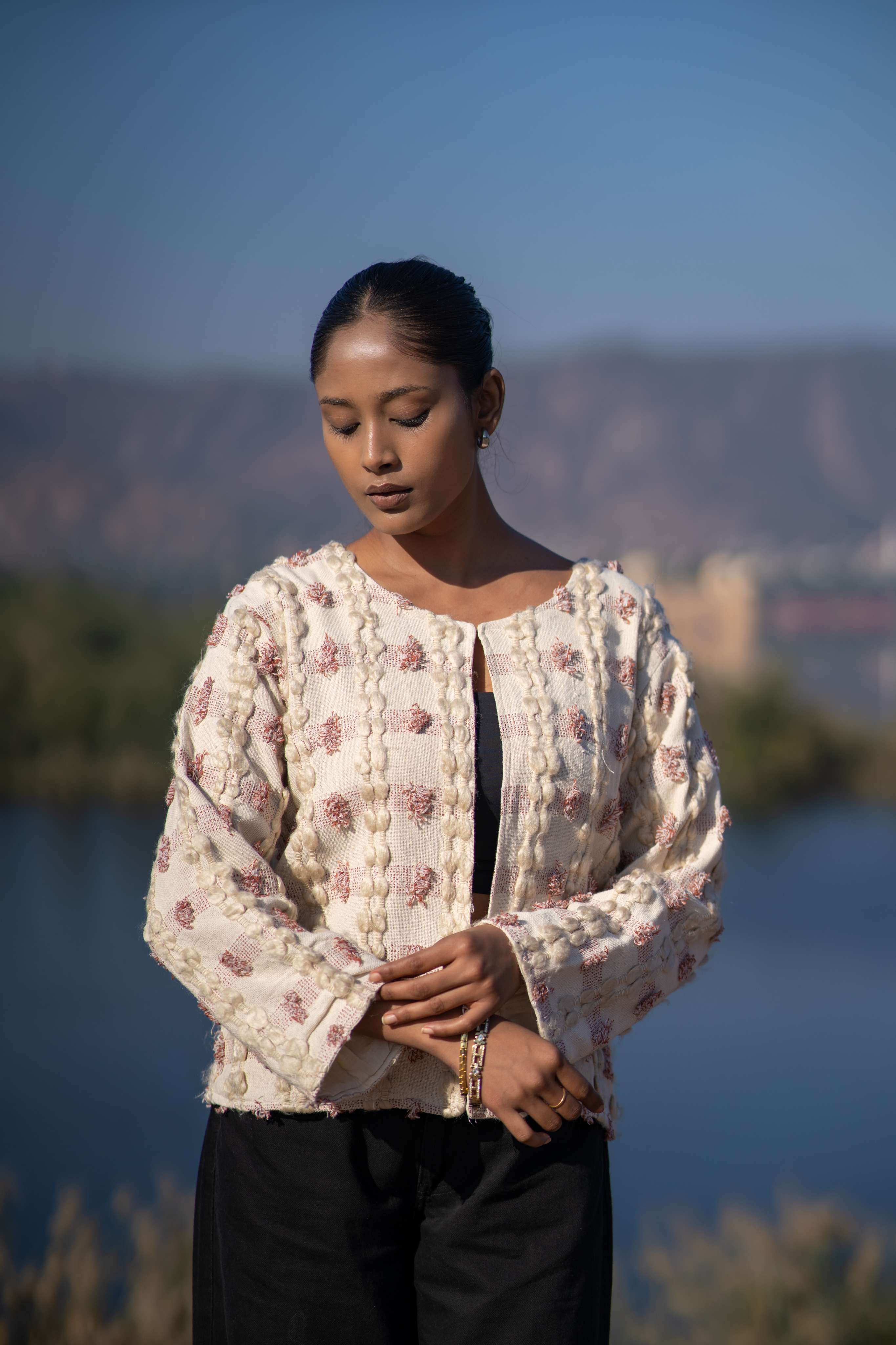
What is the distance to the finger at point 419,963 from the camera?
101 centimetres

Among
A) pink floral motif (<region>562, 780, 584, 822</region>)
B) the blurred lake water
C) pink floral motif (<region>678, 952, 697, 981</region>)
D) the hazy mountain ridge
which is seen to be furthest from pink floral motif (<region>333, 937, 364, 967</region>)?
the hazy mountain ridge

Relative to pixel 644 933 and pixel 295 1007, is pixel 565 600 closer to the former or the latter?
pixel 644 933

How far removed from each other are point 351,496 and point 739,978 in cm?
283

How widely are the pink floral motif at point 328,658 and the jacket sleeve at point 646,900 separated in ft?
0.84

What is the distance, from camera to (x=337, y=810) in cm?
108

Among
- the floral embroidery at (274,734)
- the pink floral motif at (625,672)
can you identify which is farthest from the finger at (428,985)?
the pink floral motif at (625,672)

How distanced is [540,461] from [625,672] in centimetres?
328

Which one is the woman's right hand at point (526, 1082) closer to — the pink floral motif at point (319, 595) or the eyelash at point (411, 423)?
the pink floral motif at point (319, 595)

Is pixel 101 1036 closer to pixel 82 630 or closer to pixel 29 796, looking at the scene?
pixel 29 796

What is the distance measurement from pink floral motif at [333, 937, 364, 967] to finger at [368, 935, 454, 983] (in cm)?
2

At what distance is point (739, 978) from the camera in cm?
360

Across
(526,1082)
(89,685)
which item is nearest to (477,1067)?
(526,1082)

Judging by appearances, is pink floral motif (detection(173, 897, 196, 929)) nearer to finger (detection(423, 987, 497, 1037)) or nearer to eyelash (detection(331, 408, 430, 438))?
Result: finger (detection(423, 987, 497, 1037))

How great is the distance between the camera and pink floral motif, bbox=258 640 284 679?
1.10 meters
